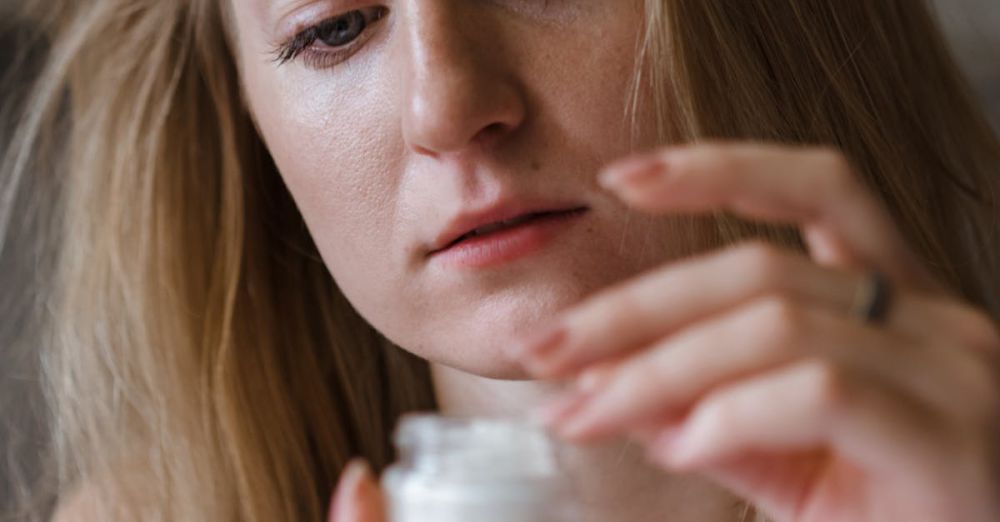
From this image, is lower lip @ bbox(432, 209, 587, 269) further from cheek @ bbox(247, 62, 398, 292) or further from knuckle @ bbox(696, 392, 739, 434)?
knuckle @ bbox(696, 392, 739, 434)

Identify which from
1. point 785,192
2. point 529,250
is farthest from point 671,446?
point 529,250

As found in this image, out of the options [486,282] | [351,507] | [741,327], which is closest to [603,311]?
[741,327]

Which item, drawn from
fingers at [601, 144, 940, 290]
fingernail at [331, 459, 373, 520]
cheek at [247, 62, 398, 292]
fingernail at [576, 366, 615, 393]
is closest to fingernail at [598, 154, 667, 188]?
fingers at [601, 144, 940, 290]

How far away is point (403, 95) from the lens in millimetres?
1026

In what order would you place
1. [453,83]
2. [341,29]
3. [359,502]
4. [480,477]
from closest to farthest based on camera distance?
[480,477], [359,502], [453,83], [341,29]

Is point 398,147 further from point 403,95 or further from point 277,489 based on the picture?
point 277,489

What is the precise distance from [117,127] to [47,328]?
0.87 feet

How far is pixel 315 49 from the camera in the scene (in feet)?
3.76

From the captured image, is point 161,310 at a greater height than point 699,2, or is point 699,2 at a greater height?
point 699,2

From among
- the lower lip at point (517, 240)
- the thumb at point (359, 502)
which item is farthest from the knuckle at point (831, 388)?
the lower lip at point (517, 240)

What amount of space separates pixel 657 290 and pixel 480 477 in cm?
14

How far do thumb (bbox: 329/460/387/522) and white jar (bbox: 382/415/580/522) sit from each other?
72 millimetres

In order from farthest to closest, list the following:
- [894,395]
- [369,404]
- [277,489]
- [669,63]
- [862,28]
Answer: [369,404]
[277,489]
[862,28]
[669,63]
[894,395]

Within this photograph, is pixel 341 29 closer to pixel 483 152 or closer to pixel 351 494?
pixel 483 152
